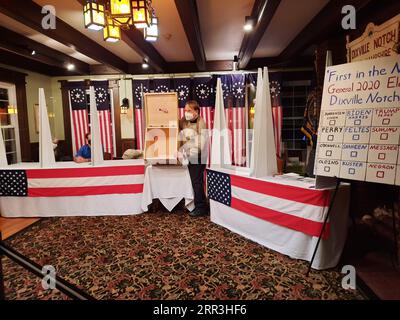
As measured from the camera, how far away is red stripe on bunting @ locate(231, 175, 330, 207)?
2.41 meters

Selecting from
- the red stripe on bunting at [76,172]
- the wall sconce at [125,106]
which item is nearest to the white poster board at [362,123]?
the red stripe on bunting at [76,172]

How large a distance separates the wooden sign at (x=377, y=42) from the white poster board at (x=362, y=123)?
3.04 ft

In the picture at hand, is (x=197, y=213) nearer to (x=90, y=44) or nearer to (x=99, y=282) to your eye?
(x=99, y=282)

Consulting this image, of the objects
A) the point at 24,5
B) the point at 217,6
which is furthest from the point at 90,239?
the point at 217,6

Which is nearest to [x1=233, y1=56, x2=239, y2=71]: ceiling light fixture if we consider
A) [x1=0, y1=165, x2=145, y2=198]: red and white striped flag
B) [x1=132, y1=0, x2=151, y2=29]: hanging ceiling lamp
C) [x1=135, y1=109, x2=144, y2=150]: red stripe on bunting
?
[x1=135, y1=109, x2=144, y2=150]: red stripe on bunting

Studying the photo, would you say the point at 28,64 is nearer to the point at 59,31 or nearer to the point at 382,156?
the point at 59,31

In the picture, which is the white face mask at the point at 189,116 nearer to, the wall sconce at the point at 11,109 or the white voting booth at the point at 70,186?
the white voting booth at the point at 70,186

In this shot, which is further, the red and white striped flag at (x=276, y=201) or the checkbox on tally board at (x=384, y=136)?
the red and white striped flag at (x=276, y=201)

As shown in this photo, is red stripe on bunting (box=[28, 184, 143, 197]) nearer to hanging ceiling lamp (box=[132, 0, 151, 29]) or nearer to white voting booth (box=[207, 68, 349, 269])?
white voting booth (box=[207, 68, 349, 269])

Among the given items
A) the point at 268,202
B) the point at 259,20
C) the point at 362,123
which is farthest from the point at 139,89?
the point at 362,123

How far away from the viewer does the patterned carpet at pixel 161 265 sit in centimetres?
221

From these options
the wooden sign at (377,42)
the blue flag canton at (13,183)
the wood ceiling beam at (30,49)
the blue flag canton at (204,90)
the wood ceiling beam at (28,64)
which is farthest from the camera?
the blue flag canton at (204,90)

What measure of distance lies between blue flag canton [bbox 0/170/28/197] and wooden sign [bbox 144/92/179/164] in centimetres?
187
